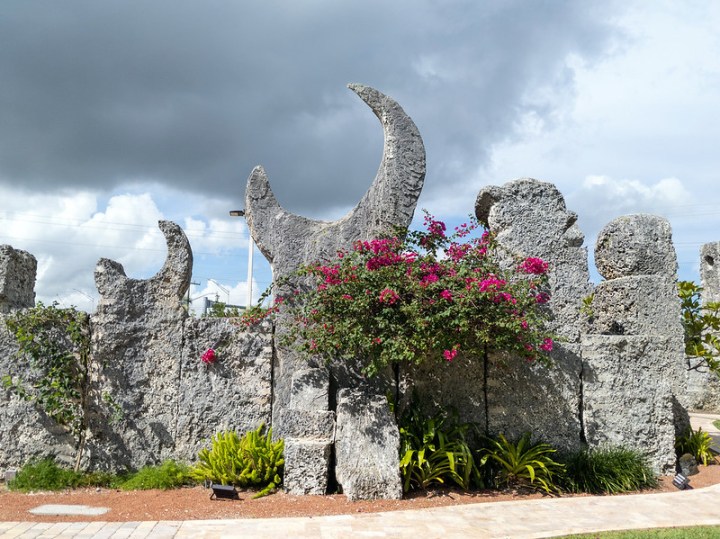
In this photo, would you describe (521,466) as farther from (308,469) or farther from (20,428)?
(20,428)

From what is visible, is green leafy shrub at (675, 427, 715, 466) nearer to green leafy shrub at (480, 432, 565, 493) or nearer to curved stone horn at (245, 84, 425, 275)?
green leafy shrub at (480, 432, 565, 493)

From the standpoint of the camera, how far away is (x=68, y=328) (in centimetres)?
697

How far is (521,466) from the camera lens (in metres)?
6.48

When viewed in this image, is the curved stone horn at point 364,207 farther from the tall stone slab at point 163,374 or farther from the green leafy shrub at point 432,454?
the green leafy shrub at point 432,454

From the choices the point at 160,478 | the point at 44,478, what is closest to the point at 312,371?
the point at 160,478

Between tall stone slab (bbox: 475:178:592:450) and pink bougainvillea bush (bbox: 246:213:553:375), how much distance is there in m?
0.32

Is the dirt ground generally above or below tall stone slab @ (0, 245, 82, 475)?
below

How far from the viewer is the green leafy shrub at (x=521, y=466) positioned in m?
6.48

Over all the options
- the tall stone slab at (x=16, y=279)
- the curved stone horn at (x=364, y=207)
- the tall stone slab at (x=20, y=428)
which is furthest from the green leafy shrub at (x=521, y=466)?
the tall stone slab at (x=16, y=279)

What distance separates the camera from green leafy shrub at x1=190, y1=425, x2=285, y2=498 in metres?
6.29

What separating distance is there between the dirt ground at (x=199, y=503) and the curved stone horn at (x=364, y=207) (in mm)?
2767

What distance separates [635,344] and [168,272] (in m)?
5.67

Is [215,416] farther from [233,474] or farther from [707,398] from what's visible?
[707,398]

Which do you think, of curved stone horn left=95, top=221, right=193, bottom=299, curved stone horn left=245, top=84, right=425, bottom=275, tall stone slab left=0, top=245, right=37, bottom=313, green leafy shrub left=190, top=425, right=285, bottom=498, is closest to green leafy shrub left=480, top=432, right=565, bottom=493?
green leafy shrub left=190, top=425, right=285, bottom=498
